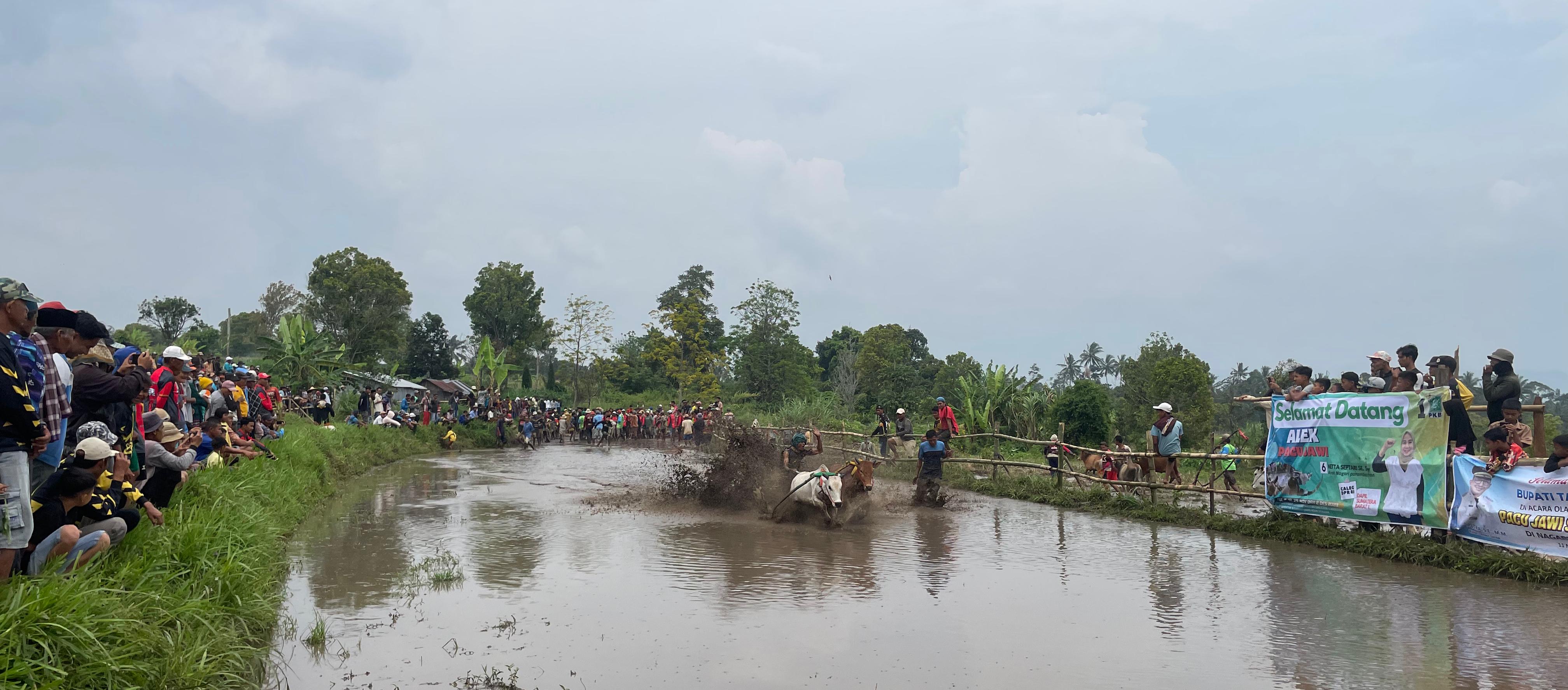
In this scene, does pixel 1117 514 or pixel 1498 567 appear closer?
pixel 1498 567

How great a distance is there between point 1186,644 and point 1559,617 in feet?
11.0

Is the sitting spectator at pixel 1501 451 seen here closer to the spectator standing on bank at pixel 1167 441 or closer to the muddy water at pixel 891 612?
the muddy water at pixel 891 612

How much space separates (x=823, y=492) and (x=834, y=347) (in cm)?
5843

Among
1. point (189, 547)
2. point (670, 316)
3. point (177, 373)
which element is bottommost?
point (189, 547)

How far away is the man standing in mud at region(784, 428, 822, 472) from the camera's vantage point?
18.1 m

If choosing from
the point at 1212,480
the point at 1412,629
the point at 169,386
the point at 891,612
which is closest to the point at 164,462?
the point at 169,386

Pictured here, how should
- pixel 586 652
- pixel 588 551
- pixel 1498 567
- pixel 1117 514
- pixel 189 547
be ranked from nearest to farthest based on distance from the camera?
pixel 586 652 < pixel 189 547 < pixel 1498 567 < pixel 588 551 < pixel 1117 514

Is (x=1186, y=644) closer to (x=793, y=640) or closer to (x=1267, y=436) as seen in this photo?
(x=793, y=640)

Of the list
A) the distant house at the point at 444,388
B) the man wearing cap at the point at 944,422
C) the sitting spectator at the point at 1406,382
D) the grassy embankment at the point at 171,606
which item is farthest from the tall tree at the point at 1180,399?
the distant house at the point at 444,388

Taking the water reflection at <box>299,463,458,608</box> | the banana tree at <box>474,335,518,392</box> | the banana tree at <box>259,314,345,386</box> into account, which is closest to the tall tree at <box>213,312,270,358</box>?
the banana tree at <box>474,335,518,392</box>

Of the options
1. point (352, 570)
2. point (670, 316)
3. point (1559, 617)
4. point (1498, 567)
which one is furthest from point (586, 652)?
point (670, 316)

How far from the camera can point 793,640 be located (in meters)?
7.74

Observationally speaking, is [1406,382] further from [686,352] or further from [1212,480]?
[686,352]

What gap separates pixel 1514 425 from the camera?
1010 cm
